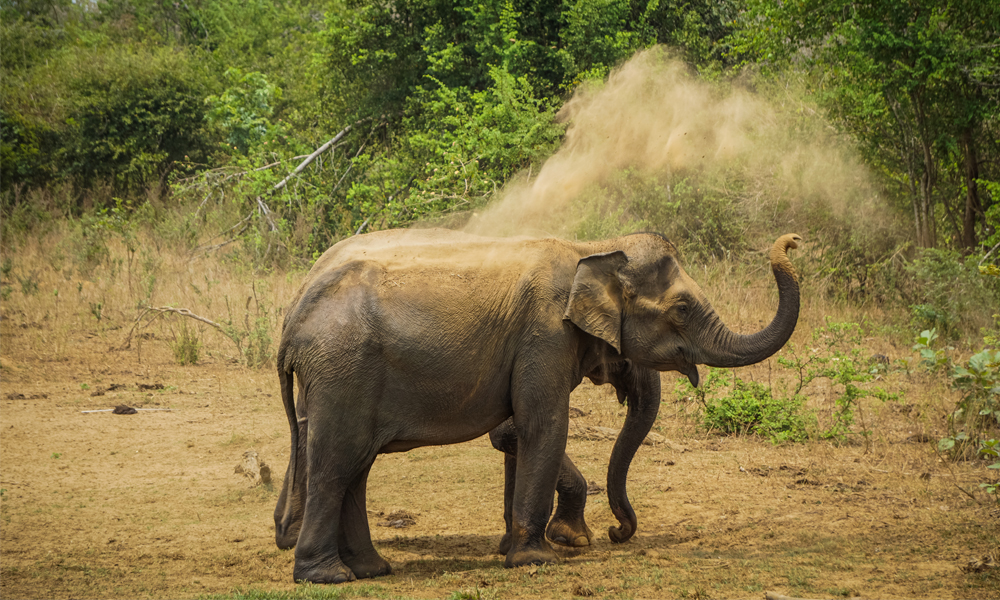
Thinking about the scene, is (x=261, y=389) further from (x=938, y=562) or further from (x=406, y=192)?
(x=938, y=562)

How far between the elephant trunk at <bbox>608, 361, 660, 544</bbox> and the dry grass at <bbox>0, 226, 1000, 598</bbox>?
0.19 m

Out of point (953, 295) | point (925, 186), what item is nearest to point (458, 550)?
point (953, 295)

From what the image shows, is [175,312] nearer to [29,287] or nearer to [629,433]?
[29,287]

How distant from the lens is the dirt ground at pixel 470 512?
602 centimetres

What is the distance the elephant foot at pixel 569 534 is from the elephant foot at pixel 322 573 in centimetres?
172

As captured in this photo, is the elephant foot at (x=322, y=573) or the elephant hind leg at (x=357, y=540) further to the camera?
the elephant hind leg at (x=357, y=540)

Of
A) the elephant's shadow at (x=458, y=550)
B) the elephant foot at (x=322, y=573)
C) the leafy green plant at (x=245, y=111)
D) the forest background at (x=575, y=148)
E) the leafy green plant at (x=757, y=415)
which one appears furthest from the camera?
the leafy green plant at (x=245, y=111)

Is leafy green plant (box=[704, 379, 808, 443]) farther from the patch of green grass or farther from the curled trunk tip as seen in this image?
the patch of green grass

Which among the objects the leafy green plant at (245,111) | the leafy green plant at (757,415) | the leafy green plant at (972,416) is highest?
the leafy green plant at (245,111)

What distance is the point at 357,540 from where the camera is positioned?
6.42 metres

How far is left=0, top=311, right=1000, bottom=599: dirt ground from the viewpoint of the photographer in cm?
602

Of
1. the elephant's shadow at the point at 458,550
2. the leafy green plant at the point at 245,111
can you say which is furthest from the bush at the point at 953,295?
the leafy green plant at the point at 245,111

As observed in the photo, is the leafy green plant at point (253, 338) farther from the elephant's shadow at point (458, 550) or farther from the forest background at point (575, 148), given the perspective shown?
the elephant's shadow at point (458, 550)

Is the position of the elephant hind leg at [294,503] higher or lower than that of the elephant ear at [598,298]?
lower
